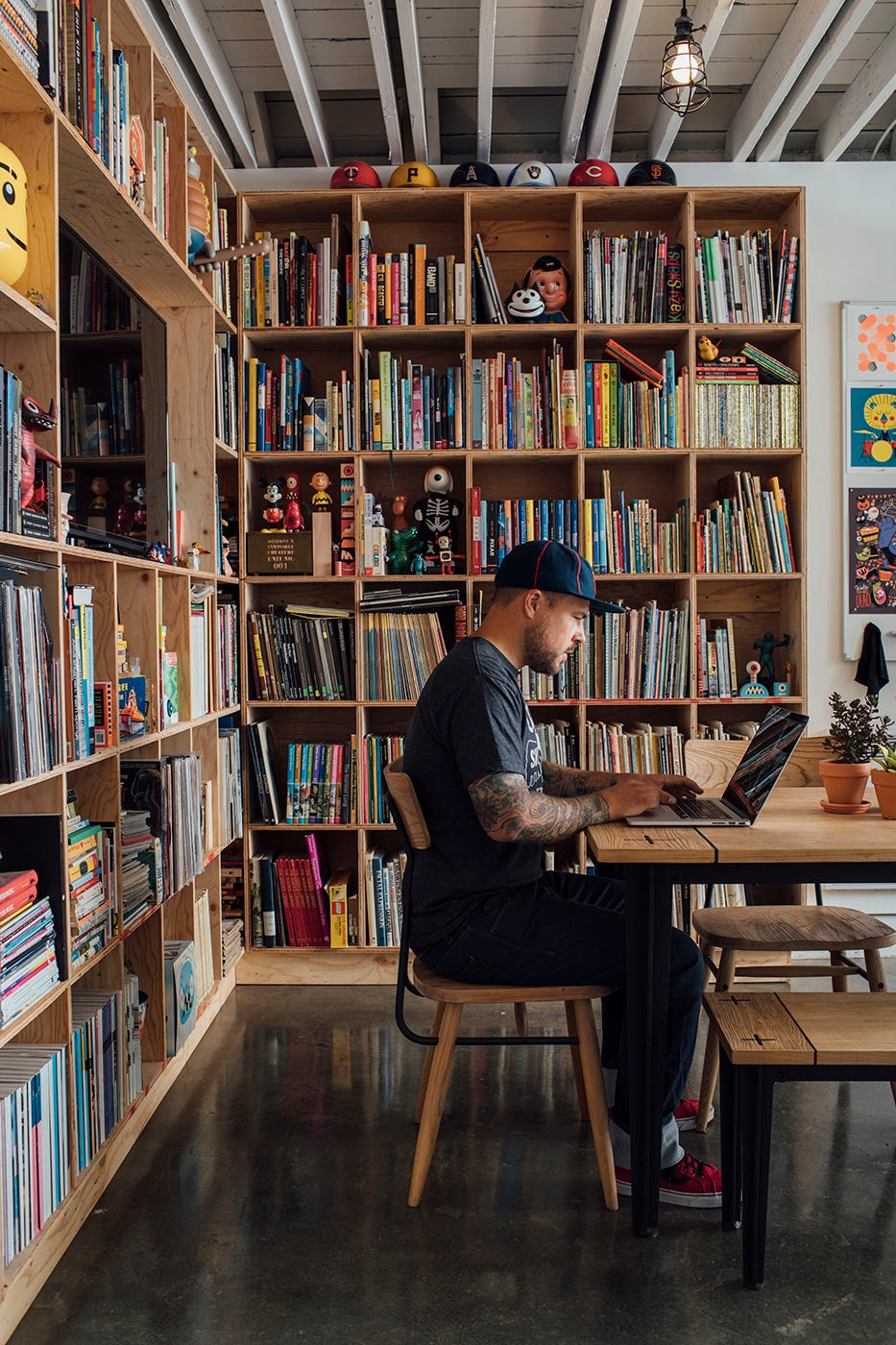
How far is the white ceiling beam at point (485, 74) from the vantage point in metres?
3.07

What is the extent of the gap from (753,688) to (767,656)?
0.16 m

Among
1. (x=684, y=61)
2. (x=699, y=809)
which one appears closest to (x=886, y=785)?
(x=699, y=809)

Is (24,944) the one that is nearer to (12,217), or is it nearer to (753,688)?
(12,217)

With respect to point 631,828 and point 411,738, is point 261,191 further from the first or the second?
point 631,828

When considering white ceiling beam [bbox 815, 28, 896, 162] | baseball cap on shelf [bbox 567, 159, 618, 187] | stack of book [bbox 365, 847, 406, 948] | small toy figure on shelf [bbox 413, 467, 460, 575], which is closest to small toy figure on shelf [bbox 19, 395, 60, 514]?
small toy figure on shelf [bbox 413, 467, 460, 575]

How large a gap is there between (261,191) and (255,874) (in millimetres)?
2480

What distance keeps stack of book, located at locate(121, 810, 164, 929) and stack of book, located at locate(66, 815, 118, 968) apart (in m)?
0.12

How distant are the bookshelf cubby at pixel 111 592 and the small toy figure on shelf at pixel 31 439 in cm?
2

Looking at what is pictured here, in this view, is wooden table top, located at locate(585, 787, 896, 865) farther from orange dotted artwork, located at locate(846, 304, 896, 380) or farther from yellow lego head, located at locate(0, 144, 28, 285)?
orange dotted artwork, located at locate(846, 304, 896, 380)

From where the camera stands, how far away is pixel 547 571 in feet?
7.56

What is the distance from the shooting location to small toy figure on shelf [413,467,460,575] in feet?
12.7

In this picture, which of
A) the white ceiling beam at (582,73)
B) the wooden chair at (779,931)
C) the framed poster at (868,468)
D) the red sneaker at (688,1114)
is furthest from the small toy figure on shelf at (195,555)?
the framed poster at (868,468)

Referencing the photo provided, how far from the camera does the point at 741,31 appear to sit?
348 cm

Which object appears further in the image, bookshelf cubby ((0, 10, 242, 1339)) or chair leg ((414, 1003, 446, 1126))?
chair leg ((414, 1003, 446, 1126))
